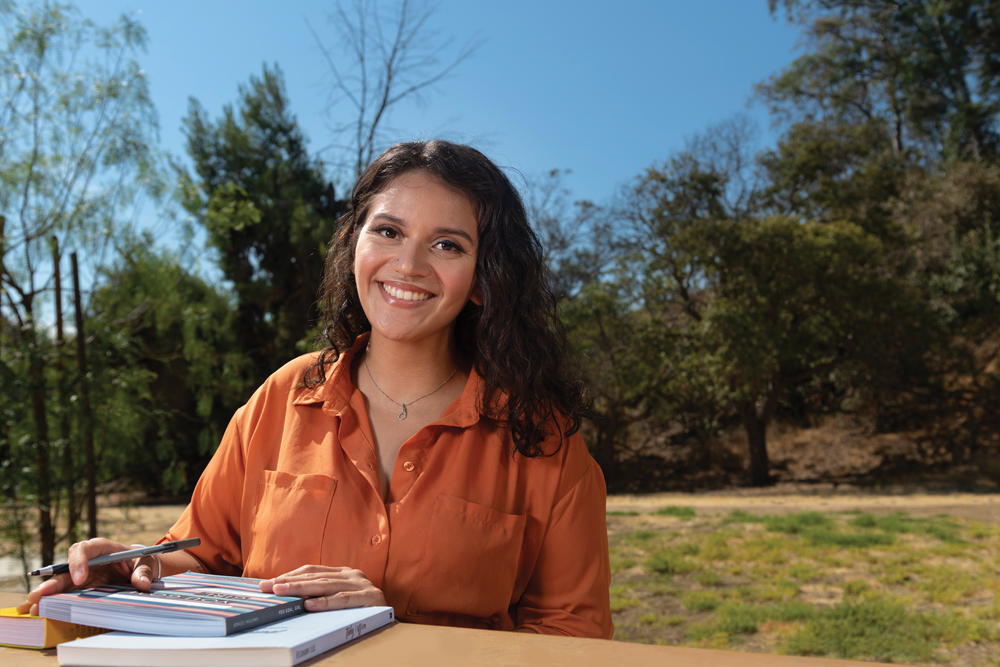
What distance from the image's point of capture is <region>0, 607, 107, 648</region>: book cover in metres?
0.96

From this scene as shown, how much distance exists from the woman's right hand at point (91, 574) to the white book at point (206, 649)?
8.6 inches

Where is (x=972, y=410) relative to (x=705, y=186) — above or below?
below

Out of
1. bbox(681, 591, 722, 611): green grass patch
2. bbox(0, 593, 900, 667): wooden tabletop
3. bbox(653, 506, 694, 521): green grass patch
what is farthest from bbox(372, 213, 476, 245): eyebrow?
bbox(653, 506, 694, 521): green grass patch

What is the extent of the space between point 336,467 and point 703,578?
4042 millimetres

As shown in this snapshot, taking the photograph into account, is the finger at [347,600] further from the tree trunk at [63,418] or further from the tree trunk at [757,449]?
the tree trunk at [757,449]

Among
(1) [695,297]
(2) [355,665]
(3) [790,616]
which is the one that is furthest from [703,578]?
(1) [695,297]

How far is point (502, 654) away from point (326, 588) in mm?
370

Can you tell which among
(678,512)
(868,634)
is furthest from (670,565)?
(678,512)

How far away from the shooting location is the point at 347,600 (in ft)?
3.58

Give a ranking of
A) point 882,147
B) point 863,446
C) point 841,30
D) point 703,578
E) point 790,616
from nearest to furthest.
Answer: point 790,616
point 703,578
point 863,446
point 882,147
point 841,30

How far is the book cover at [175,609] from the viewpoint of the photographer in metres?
0.90

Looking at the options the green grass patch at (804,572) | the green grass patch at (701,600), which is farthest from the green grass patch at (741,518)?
the green grass patch at (701,600)

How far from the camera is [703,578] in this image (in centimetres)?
485

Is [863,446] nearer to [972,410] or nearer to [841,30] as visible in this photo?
[972,410]
